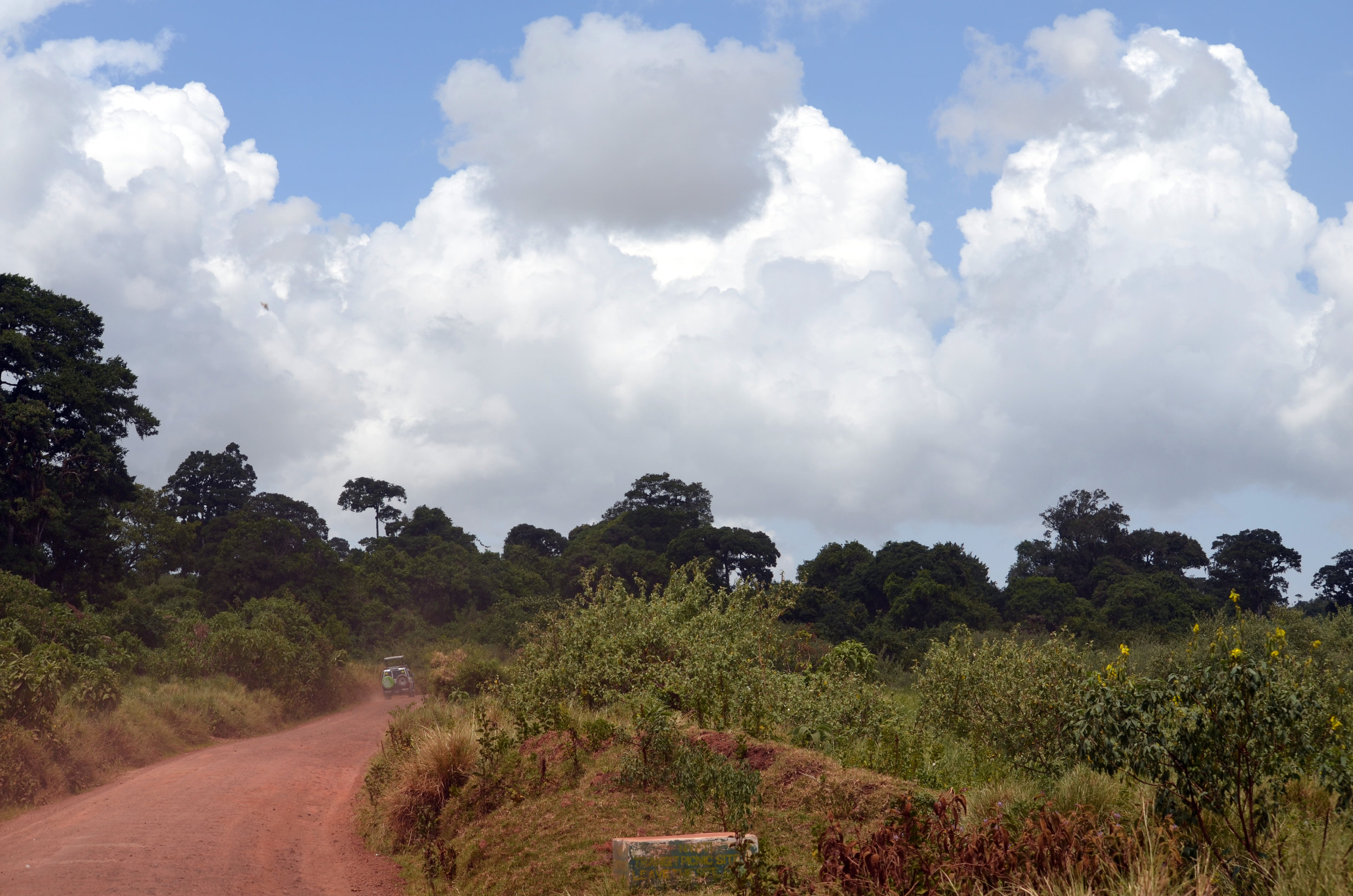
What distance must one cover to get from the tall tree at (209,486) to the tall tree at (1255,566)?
193ft

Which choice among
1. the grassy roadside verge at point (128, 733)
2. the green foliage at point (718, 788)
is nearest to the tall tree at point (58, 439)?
the grassy roadside verge at point (128, 733)

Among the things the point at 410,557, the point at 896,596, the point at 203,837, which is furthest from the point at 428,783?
the point at 410,557

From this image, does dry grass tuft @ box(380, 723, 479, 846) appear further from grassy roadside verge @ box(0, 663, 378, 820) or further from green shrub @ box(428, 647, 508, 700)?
green shrub @ box(428, 647, 508, 700)

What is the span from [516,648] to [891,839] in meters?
32.5

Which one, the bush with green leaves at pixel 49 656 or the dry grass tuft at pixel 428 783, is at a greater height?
the bush with green leaves at pixel 49 656

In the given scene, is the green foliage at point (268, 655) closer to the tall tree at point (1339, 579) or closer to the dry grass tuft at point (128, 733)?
the dry grass tuft at point (128, 733)

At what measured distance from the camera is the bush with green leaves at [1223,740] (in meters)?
6.00

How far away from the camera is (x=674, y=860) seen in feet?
25.5

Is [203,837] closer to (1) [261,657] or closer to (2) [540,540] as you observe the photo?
(1) [261,657]

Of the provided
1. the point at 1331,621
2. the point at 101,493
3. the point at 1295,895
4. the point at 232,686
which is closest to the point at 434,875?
the point at 1295,895

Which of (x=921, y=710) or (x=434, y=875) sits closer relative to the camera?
(x=434, y=875)

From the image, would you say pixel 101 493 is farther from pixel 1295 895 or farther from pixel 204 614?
pixel 1295 895

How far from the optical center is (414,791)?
12000mm

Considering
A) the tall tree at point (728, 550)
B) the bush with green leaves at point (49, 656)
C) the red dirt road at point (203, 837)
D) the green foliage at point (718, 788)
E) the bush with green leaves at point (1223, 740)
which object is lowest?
the red dirt road at point (203, 837)
